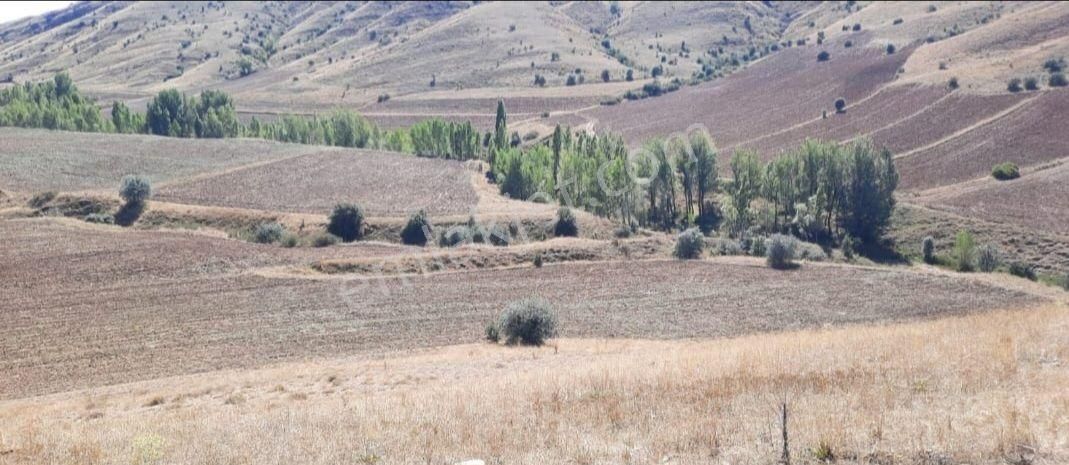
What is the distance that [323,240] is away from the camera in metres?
51.8

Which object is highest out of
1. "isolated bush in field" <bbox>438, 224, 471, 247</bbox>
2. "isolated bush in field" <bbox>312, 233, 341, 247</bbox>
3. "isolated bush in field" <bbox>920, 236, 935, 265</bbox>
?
"isolated bush in field" <bbox>312, 233, 341, 247</bbox>

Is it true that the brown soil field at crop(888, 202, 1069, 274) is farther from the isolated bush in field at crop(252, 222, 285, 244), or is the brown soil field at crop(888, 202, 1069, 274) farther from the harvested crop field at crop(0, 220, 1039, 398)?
the isolated bush in field at crop(252, 222, 285, 244)

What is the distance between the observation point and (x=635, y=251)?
50.4 m

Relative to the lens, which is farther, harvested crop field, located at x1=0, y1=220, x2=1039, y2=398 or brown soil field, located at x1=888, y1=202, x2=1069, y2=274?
brown soil field, located at x1=888, y1=202, x2=1069, y2=274

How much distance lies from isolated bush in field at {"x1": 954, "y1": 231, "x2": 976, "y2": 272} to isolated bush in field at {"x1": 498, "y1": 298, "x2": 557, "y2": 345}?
111 ft

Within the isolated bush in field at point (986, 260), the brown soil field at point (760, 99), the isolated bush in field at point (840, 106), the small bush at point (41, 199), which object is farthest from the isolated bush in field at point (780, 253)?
the isolated bush in field at point (840, 106)

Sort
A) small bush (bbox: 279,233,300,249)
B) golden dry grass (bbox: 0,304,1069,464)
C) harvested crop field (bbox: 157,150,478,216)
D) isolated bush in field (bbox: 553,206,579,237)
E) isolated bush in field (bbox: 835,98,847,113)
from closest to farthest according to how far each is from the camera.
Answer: golden dry grass (bbox: 0,304,1069,464)
small bush (bbox: 279,233,300,249)
isolated bush in field (bbox: 553,206,579,237)
harvested crop field (bbox: 157,150,478,216)
isolated bush in field (bbox: 835,98,847,113)

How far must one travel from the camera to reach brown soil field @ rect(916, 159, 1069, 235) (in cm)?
6116

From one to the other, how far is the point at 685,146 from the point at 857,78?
5498cm

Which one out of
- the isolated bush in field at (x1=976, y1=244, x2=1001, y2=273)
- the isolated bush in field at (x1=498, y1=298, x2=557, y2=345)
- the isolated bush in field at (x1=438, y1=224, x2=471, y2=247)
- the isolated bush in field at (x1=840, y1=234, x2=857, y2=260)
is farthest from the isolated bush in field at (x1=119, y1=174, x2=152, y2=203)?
the isolated bush in field at (x1=976, y1=244, x2=1001, y2=273)

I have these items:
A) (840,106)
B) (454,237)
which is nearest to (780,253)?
(454,237)

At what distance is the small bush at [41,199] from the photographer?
5992 cm

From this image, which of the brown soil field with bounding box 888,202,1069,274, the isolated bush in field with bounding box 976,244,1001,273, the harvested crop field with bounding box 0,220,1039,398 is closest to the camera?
the harvested crop field with bounding box 0,220,1039,398

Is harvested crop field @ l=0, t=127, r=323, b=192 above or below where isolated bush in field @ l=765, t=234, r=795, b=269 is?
above
